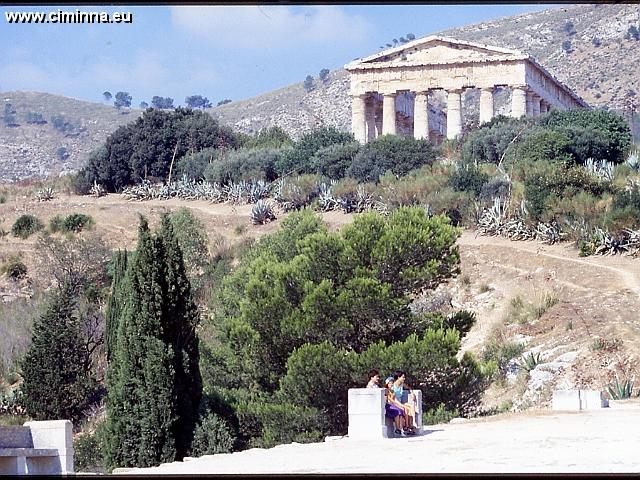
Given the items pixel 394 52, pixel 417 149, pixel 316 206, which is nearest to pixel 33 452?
pixel 316 206

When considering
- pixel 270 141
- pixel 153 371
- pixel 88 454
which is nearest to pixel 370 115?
pixel 270 141

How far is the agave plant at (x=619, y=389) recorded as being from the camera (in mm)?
30266

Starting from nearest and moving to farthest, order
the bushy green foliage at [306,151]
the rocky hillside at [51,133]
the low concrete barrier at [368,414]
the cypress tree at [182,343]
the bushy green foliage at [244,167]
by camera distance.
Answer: the low concrete barrier at [368,414]
the cypress tree at [182,343]
the bushy green foliage at [306,151]
the bushy green foliage at [244,167]
the rocky hillside at [51,133]

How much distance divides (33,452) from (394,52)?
50239mm

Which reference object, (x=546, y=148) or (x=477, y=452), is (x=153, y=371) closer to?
(x=477, y=452)

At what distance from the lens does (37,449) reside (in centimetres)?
1841

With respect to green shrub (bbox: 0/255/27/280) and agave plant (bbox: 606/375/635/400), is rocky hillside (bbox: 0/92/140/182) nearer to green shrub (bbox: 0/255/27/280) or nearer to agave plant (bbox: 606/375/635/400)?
green shrub (bbox: 0/255/27/280)

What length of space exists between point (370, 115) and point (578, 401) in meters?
44.4

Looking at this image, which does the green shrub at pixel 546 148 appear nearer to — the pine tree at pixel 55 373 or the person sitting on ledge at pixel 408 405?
the pine tree at pixel 55 373

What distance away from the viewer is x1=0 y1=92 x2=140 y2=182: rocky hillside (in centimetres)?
9981

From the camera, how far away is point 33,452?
712 inches

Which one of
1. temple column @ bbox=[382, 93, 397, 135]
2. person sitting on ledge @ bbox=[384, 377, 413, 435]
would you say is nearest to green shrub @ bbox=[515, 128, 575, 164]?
temple column @ bbox=[382, 93, 397, 135]

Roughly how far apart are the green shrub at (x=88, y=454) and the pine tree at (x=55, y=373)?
16.8 feet

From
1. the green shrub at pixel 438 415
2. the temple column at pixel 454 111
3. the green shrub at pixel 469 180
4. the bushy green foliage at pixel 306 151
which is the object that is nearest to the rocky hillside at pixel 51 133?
the bushy green foliage at pixel 306 151
